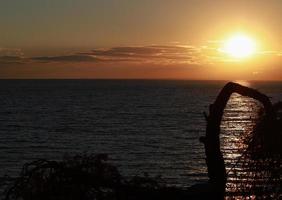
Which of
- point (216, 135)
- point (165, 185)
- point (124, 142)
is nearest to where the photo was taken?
point (165, 185)

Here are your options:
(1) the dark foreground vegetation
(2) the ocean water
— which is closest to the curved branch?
(1) the dark foreground vegetation

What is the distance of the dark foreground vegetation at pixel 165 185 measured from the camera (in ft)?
25.3

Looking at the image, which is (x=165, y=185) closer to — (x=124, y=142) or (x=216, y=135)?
(x=216, y=135)

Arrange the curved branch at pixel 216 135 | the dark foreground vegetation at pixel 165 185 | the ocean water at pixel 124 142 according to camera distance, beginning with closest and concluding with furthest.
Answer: the dark foreground vegetation at pixel 165 185, the curved branch at pixel 216 135, the ocean water at pixel 124 142

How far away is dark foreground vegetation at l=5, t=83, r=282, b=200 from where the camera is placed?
7.71 meters

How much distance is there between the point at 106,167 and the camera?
26.5ft

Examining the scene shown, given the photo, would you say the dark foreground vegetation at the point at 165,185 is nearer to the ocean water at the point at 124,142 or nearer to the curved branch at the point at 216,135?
the curved branch at the point at 216,135

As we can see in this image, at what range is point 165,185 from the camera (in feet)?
28.1

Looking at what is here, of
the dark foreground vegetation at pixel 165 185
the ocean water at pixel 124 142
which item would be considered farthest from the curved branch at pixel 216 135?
the ocean water at pixel 124 142

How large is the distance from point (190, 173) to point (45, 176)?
38741 millimetres

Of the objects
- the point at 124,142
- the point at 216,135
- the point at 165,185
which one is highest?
the point at 216,135

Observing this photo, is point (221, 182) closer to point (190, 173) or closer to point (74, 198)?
point (74, 198)

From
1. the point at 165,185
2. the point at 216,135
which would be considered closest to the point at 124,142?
the point at 216,135

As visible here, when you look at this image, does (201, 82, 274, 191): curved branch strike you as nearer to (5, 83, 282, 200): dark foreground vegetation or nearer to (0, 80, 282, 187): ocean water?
(5, 83, 282, 200): dark foreground vegetation
